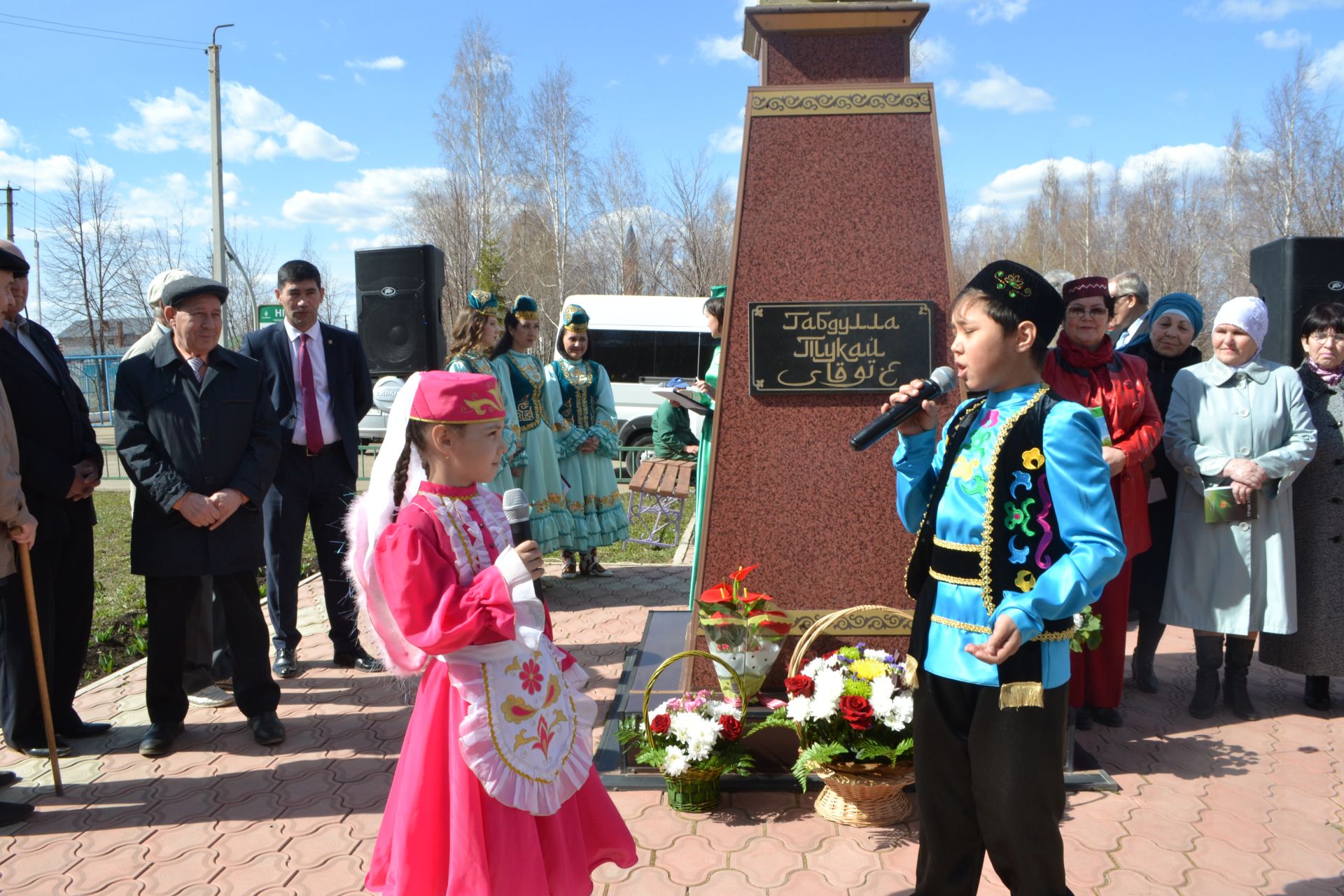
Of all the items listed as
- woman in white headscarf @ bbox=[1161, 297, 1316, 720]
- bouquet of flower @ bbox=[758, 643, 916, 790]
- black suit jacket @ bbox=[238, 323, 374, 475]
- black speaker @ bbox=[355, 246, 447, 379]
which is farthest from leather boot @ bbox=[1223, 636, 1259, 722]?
black speaker @ bbox=[355, 246, 447, 379]

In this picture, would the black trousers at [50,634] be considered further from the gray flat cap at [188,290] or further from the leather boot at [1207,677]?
the leather boot at [1207,677]

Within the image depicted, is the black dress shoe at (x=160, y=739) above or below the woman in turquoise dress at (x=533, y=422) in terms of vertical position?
below

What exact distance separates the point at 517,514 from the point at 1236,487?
3.62m

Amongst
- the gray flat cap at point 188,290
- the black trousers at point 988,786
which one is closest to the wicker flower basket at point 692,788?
the black trousers at point 988,786

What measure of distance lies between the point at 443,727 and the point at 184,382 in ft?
8.38

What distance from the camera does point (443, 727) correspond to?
2.23 metres

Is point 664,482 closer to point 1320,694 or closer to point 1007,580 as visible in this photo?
point 1320,694

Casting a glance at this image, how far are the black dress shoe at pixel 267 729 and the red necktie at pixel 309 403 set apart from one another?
1431mm

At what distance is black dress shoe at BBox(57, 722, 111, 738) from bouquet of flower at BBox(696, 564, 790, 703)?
9.36 feet

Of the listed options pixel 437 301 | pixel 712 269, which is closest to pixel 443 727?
pixel 437 301

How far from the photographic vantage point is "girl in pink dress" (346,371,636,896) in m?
2.10

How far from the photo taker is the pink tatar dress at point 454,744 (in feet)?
6.84

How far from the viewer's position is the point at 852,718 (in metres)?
3.18

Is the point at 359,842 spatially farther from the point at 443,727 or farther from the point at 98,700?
the point at 98,700
